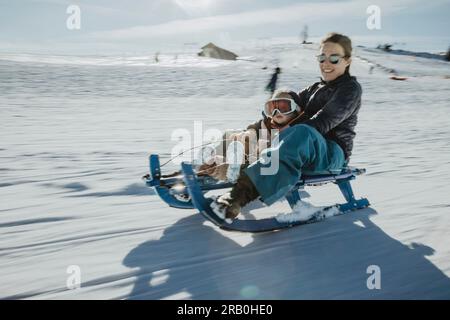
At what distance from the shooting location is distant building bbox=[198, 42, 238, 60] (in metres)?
32.8

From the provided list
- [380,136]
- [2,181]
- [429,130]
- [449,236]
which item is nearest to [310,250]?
[449,236]

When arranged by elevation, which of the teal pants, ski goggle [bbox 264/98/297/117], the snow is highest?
ski goggle [bbox 264/98/297/117]

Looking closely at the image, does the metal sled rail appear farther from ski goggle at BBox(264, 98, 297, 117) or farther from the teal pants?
ski goggle at BBox(264, 98, 297, 117)

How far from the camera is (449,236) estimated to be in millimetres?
2719

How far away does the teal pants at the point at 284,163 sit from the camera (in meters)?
2.46

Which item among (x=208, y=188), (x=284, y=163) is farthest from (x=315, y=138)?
(x=208, y=188)

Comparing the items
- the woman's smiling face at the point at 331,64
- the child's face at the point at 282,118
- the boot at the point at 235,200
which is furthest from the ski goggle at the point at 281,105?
the boot at the point at 235,200

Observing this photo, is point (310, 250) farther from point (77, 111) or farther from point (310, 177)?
point (77, 111)

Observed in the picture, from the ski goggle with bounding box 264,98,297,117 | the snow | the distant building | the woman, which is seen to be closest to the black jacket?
the woman

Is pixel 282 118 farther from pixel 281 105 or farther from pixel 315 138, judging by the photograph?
pixel 315 138

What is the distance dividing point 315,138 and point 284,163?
1.08 ft

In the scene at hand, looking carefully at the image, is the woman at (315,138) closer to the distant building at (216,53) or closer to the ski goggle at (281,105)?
the ski goggle at (281,105)

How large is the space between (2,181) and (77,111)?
487cm

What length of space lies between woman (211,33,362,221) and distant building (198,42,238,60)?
30114 mm
